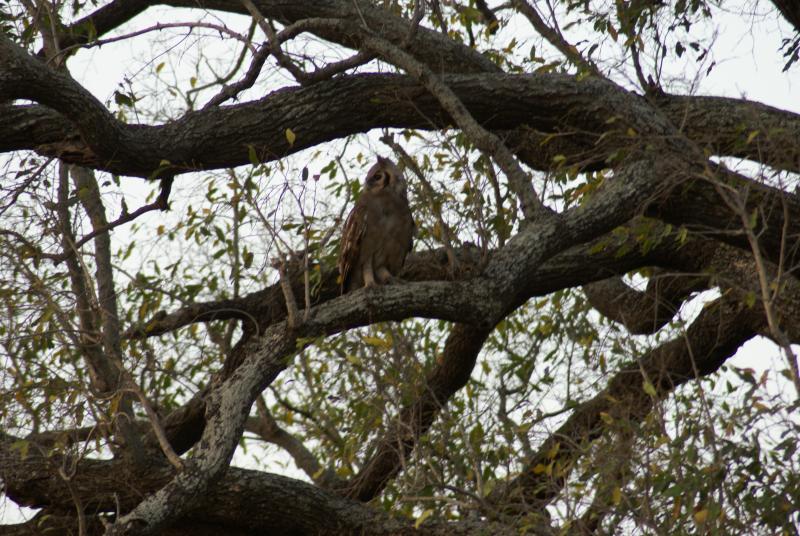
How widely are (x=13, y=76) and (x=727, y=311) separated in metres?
4.14

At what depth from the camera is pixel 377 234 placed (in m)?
6.84

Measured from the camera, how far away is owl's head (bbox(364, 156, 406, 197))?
7.16 metres

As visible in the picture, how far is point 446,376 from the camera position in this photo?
23.3ft

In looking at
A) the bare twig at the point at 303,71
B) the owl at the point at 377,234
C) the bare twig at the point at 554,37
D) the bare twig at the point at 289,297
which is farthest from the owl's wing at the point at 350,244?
the bare twig at the point at 289,297

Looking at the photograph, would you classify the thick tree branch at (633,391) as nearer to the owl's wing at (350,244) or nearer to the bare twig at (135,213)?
the owl's wing at (350,244)

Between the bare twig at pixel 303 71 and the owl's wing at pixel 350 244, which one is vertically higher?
the bare twig at pixel 303 71

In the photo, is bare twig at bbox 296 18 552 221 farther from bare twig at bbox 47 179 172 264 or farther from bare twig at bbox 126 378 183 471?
bare twig at bbox 126 378 183 471

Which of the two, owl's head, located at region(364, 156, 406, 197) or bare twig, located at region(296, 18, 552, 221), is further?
owl's head, located at region(364, 156, 406, 197)

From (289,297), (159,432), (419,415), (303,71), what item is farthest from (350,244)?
(159,432)

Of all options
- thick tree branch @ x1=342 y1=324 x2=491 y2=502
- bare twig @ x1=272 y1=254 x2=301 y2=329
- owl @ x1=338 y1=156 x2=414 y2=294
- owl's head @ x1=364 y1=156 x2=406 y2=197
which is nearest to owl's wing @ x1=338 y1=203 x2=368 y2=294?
owl @ x1=338 y1=156 x2=414 y2=294

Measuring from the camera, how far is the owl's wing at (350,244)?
6750 mm

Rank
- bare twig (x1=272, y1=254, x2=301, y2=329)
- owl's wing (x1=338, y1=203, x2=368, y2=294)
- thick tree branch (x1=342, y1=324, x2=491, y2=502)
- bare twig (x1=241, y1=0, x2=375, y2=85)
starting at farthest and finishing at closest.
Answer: owl's wing (x1=338, y1=203, x2=368, y2=294) → bare twig (x1=241, y1=0, x2=375, y2=85) → thick tree branch (x1=342, y1=324, x2=491, y2=502) → bare twig (x1=272, y1=254, x2=301, y2=329)

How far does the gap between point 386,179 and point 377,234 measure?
520mm

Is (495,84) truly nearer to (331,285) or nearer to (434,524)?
(331,285)
